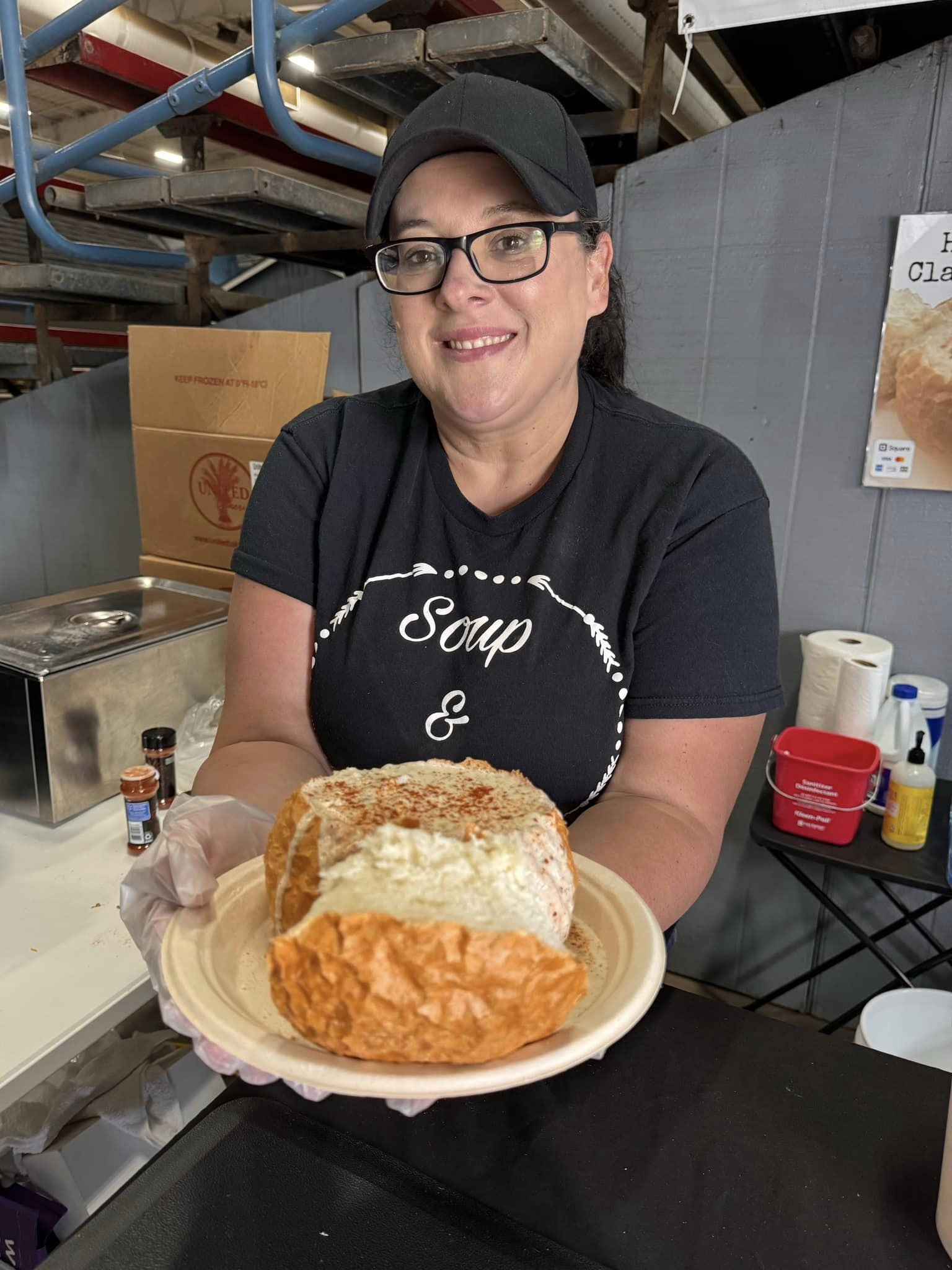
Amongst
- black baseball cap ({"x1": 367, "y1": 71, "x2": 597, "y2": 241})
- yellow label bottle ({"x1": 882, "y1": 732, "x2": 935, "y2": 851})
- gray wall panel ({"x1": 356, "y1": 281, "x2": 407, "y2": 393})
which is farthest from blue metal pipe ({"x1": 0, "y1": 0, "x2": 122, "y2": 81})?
yellow label bottle ({"x1": 882, "y1": 732, "x2": 935, "y2": 851})

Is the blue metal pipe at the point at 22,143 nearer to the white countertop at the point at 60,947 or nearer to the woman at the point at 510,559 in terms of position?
the woman at the point at 510,559

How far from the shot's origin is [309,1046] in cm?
56

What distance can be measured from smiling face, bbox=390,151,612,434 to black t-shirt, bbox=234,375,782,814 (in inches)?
4.9

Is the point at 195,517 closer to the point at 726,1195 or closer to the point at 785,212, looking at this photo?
the point at 785,212

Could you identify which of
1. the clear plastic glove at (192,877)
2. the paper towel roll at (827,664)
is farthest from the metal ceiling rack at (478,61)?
the clear plastic glove at (192,877)

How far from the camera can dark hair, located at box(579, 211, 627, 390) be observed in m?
1.27

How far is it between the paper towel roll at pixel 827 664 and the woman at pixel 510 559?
996 mm

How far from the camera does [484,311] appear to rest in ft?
3.23

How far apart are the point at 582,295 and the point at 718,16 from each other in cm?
95

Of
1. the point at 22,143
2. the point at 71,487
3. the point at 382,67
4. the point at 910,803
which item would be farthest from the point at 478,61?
the point at 71,487

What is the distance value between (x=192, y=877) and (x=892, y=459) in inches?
73.7

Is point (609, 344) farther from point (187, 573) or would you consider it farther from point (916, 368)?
point (187, 573)

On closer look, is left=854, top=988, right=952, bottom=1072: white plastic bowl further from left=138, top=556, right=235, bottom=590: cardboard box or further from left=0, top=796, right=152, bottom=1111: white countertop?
left=138, top=556, right=235, bottom=590: cardboard box

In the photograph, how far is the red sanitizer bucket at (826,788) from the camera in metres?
1.78
